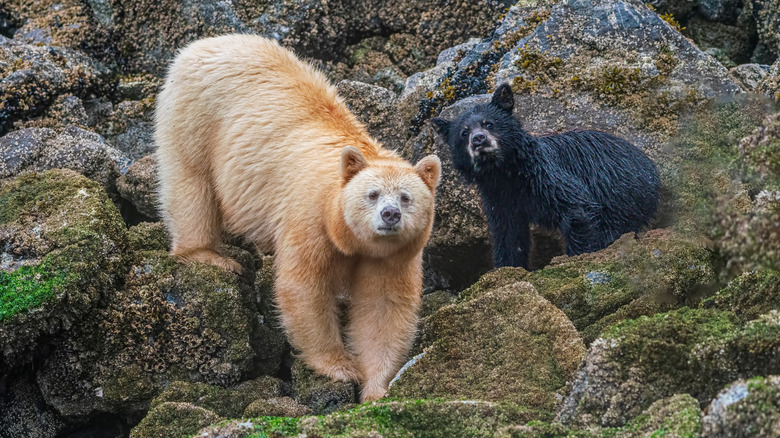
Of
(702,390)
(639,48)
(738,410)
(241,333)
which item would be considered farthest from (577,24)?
(738,410)

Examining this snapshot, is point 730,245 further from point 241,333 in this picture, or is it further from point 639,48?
point 639,48

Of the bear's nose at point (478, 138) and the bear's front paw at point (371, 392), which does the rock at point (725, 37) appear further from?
the bear's front paw at point (371, 392)

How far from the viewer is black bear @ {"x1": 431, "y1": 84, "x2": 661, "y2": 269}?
890 centimetres

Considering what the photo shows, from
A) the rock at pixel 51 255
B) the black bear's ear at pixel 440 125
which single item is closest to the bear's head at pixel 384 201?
the black bear's ear at pixel 440 125

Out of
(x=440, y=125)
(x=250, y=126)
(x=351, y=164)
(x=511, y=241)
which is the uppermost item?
(x=351, y=164)

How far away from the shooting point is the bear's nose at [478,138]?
893 cm

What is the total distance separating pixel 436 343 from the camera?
23.1 ft

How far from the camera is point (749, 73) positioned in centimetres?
1067

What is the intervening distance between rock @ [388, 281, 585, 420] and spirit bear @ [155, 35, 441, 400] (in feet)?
2.23

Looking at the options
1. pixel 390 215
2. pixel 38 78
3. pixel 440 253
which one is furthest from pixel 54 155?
pixel 390 215

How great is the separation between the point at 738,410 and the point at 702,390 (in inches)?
36.8

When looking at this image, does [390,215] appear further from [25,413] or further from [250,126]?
[25,413]

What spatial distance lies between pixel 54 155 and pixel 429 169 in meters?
4.37

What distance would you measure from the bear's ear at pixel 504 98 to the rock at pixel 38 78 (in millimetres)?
5594
